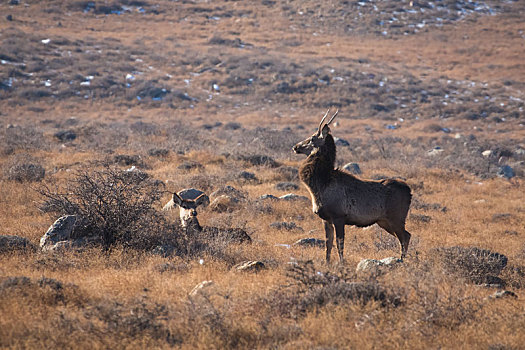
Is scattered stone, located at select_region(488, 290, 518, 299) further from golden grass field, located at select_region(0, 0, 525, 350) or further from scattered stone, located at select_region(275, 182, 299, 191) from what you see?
scattered stone, located at select_region(275, 182, 299, 191)

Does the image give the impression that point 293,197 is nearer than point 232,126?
Yes

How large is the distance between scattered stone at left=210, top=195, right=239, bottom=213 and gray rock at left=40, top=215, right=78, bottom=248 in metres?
4.45

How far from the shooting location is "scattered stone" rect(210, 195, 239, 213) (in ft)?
39.7

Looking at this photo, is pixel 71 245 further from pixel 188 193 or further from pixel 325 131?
pixel 188 193

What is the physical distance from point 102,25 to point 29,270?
180 feet

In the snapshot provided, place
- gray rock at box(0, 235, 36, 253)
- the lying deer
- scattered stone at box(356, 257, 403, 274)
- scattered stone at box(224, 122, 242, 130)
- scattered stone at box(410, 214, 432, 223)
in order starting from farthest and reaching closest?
scattered stone at box(224, 122, 242, 130) < scattered stone at box(410, 214, 432, 223) < the lying deer < gray rock at box(0, 235, 36, 253) < scattered stone at box(356, 257, 403, 274)

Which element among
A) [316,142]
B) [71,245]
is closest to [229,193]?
[316,142]

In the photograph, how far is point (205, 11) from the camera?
67125 millimetres

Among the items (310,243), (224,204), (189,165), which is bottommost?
(189,165)

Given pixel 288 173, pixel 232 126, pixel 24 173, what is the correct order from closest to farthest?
1. pixel 24 173
2. pixel 288 173
3. pixel 232 126

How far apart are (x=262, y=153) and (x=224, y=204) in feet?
28.9

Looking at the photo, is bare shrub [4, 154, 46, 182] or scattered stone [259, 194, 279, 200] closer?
scattered stone [259, 194, 279, 200]

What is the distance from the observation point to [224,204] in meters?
12.3

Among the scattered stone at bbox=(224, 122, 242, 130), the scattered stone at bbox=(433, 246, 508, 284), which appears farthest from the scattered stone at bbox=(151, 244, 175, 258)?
the scattered stone at bbox=(224, 122, 242, 130)
